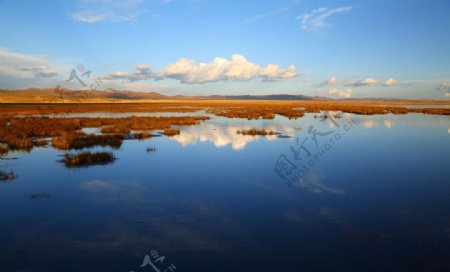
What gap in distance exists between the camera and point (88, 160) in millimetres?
15211

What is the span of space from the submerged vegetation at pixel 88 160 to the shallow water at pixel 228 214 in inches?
19.1

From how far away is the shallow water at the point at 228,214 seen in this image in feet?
20.9

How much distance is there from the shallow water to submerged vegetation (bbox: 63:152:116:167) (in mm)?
486

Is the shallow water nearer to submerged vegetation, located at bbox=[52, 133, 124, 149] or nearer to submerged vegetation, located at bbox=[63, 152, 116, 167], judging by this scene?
submerged vegetation, located at bbox=[63, 152, 116, 167]

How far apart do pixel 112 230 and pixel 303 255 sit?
4.35 m

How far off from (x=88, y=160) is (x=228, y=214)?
30.0ft

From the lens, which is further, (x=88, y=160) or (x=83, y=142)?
(x=83, y=142)

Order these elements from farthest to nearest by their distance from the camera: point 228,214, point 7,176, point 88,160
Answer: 1. point 88,160
2. point 7,176
3. point 228,214

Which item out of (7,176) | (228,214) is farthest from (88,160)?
(228,214)

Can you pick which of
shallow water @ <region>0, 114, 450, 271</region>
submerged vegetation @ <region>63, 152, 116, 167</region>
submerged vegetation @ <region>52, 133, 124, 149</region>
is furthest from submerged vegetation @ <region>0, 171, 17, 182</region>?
submerged vegetation @ <region>52, 133, 124, 149</region>

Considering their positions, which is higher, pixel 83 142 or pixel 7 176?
pixel 83 142

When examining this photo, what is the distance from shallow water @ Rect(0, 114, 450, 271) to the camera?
20.9 ft

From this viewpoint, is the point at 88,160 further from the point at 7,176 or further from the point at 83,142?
the point at 83,142

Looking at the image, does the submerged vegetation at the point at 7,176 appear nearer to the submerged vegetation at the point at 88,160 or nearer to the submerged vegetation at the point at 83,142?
the submerged vegetation at the point at 88,160
